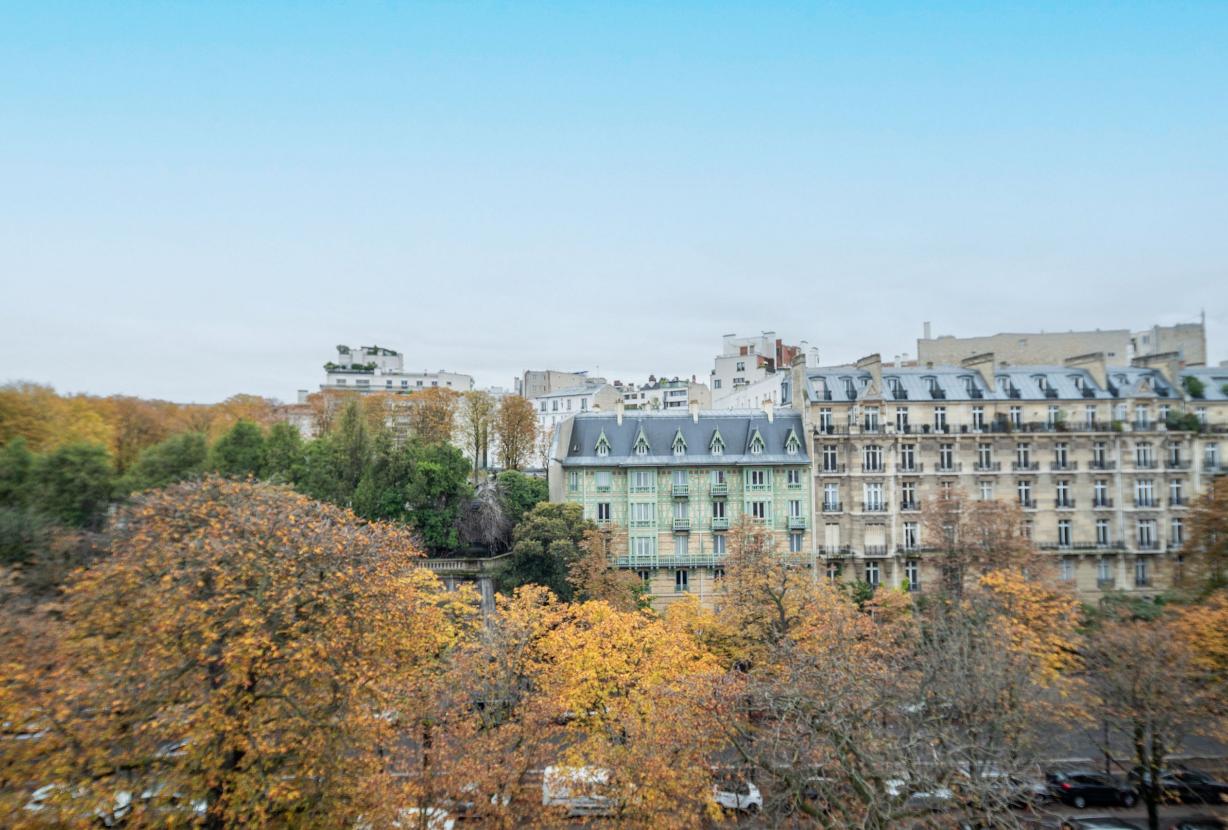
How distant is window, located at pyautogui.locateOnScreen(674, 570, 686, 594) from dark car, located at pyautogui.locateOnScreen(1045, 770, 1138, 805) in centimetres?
2557

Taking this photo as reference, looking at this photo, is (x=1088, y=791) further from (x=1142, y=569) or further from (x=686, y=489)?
(x=1142, y=569)

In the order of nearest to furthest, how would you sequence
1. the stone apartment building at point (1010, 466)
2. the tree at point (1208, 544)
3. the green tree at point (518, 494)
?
the tree at point (1208, 544)
the stone apartment building at point (1010, 466)
the green tree at point (518, 494)

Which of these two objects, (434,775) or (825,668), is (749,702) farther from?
(434,775)

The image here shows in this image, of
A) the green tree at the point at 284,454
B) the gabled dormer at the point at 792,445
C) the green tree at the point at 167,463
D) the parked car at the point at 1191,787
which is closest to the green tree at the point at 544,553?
the gabled dormer at the point at 792,445

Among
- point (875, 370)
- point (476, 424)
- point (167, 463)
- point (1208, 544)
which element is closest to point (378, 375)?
point (476, 424)

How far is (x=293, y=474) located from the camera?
2144 inches

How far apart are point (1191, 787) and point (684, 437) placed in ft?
104

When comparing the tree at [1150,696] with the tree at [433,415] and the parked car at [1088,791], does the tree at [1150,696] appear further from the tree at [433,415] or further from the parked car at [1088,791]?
the tree at [433,415]

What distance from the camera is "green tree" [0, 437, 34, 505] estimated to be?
46.7 metres

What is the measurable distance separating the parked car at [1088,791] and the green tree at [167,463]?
49.7 metres

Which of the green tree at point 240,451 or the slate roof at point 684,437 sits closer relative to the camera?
the slate roof at point 684,437

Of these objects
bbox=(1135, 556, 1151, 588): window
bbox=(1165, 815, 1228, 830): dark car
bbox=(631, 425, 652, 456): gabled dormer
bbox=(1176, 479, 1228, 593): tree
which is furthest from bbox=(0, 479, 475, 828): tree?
bbox=(1135, 556, 1151, 588): window

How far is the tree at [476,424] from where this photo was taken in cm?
7644

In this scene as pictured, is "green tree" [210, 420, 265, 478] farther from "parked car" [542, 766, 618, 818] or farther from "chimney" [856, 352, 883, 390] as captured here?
"chimney" [856, 352, 883, 390]
